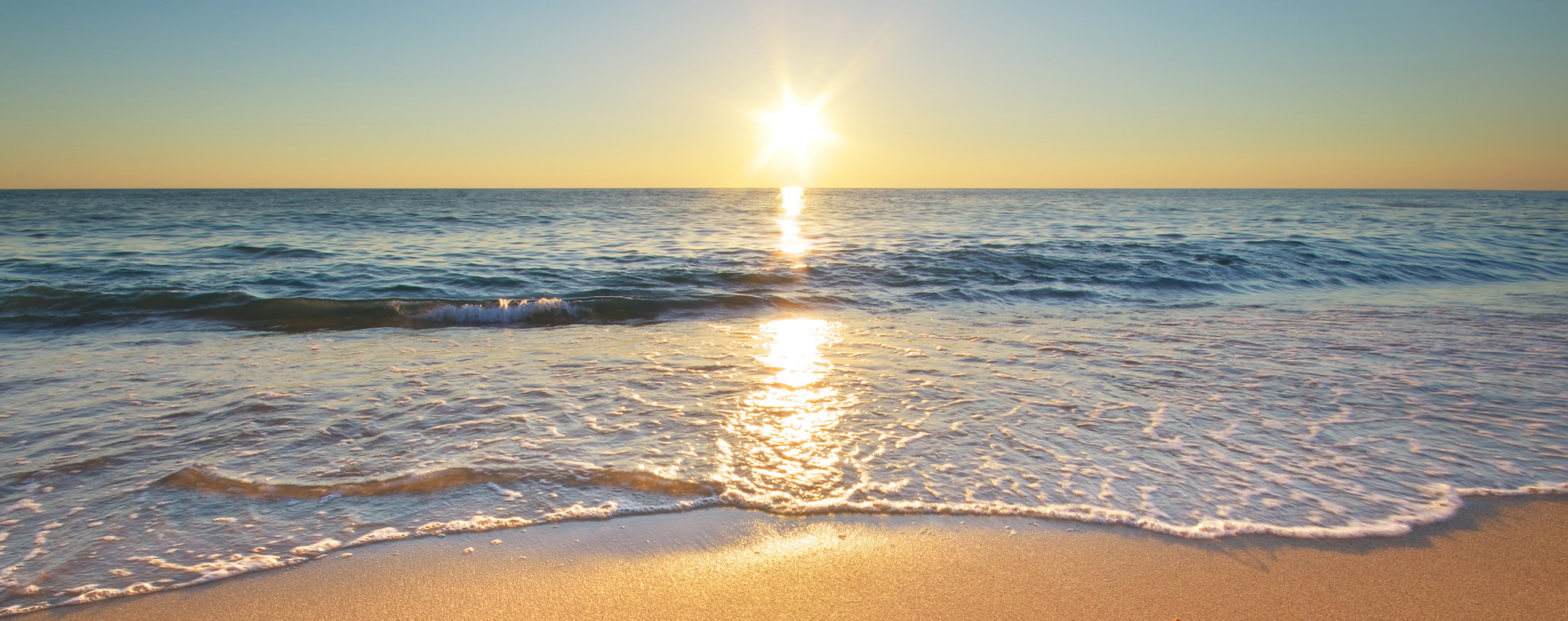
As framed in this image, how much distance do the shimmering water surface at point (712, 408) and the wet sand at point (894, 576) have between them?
0.15 meters

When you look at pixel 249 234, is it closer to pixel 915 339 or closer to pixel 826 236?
pixel 826 236

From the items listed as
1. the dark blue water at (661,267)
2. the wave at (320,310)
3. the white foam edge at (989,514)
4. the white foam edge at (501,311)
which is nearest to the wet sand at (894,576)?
the white foam edge at (989,514)

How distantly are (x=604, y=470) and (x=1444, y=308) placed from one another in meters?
11.3

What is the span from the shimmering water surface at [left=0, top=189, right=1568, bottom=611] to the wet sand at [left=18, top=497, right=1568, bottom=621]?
0.15m

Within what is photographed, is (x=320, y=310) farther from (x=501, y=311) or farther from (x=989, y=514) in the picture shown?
(x=989, y=514)

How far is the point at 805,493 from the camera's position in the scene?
3.39 meters

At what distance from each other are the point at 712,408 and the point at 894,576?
2226mm

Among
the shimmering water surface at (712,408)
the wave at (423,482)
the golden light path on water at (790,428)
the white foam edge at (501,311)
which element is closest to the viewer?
the shimmering water surface at (712,408)

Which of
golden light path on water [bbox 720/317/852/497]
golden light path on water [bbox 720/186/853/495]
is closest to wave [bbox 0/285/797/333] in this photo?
golden light path on water [bbox 720/186/853/495]

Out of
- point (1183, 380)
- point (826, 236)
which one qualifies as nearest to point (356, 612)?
point (1183, 380)

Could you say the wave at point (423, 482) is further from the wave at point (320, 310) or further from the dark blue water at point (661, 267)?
the dark blue water at point (661, 267)

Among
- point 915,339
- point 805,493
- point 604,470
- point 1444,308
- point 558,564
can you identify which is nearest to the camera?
point 558,564

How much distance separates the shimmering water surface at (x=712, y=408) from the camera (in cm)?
323

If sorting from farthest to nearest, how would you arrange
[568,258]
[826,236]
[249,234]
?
[826,236] → [249,234] → [568,258]
